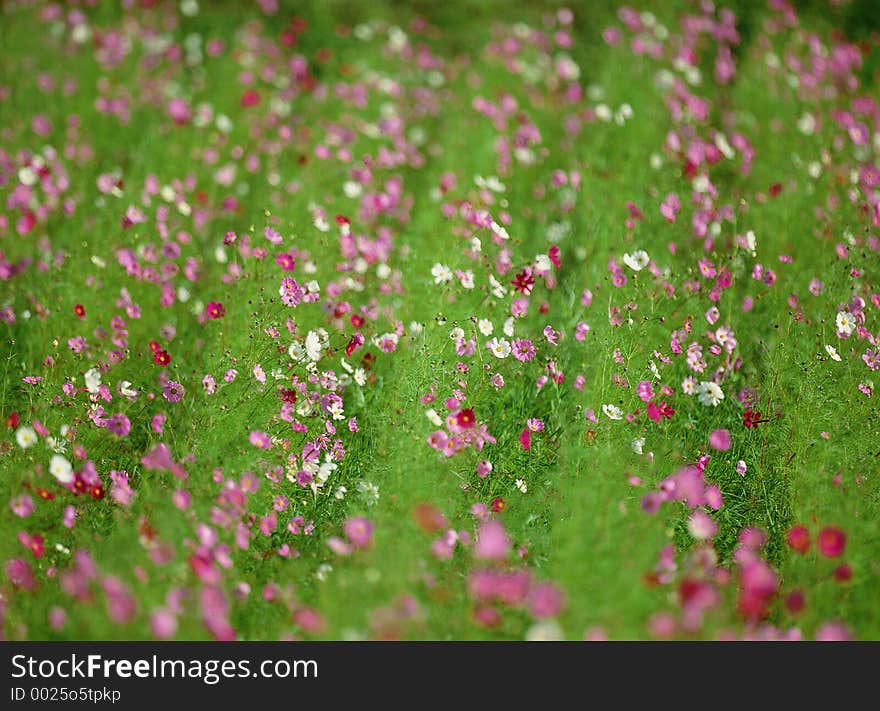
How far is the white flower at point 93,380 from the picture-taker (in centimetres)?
273

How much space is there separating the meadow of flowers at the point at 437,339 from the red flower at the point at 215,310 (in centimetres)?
1

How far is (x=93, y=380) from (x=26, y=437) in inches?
13.1

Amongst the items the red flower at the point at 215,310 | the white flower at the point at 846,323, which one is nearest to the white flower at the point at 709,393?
the white flower at the point at 846,323

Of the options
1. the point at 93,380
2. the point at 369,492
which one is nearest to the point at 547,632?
the point at 369,492

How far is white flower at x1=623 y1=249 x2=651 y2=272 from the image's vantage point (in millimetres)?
3297

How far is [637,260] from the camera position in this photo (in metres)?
3.33

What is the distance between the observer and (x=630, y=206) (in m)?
3.74

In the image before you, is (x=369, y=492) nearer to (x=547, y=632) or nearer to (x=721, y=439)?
(x=547, y=632)

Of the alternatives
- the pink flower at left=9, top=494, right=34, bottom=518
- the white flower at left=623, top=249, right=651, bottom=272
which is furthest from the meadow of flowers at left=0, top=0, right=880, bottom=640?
the white flower at left=623, top=249, right=651, bottom=272

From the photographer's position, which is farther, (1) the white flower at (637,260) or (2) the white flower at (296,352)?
(1) the white flower at (637,260)

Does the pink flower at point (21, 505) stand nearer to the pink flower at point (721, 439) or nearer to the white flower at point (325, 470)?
the white flower at point (325, 470)
